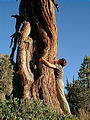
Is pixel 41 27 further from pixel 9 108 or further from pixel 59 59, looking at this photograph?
pixel 9 108

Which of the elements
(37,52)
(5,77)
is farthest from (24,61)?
(5,77)

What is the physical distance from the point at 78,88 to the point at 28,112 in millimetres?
12940

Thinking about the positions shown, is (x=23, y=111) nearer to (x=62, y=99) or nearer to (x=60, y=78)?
(x=62, y=99)

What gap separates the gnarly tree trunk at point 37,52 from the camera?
6.66m

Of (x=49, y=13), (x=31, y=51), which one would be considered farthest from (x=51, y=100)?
(x=49, y=13)

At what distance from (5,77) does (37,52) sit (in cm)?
223

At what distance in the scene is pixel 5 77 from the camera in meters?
5.76

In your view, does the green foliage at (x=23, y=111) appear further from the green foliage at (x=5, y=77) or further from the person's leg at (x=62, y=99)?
the person's leg at (x=62, y=99)

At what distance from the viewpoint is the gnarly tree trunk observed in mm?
6660

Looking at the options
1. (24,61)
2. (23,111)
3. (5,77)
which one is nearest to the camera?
(23,111)

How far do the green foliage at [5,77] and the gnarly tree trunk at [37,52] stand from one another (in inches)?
27.3

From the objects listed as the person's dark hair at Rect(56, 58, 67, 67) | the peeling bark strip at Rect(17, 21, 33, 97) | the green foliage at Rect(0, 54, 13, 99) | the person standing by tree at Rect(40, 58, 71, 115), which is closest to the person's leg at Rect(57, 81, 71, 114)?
the person standing by tree at Rect(40, 58, 71, 115)

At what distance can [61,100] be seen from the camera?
7.12 metres

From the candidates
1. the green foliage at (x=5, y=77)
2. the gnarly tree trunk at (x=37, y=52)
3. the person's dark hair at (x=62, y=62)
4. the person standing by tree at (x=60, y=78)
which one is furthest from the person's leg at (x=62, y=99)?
the green foliage at (x=5, y=77)
